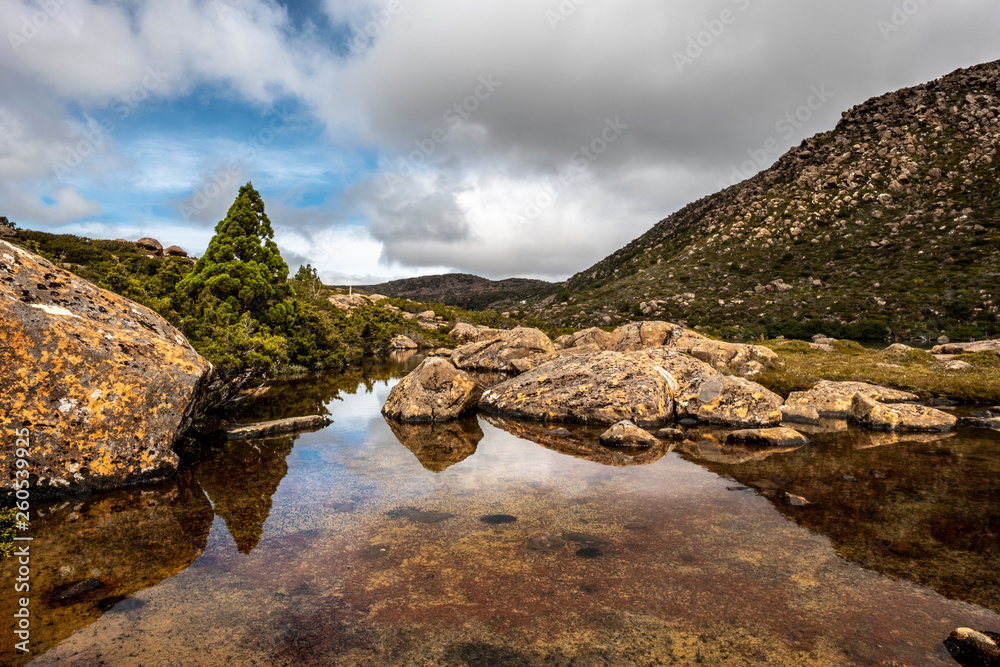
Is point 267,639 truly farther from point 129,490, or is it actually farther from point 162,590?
point 129,490

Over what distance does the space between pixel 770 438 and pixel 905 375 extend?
39.4ft

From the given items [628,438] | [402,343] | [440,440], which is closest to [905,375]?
[628,438]

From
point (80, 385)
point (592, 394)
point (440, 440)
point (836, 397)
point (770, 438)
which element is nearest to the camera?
point (80, 385)

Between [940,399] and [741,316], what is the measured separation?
132ft

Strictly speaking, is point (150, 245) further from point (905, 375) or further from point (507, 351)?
point (905, 375)

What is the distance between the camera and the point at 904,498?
7.59 meters

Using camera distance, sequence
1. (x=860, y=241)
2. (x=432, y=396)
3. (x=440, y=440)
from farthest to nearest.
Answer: (x=860, y=241), (x=432, y=396), (x=440, y=440)

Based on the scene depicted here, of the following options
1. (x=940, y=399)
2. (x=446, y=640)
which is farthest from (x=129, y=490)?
(x=940, y=399)

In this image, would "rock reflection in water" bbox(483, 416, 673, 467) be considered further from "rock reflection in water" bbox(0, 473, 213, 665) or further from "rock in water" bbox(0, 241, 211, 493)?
"rock in water" bbox(0, 241, 211, 493)

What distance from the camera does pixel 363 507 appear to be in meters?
7.36

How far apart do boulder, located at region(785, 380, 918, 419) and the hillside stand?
3360cm

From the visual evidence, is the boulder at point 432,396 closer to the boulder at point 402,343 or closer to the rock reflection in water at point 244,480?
the rock reflection in water at point 244,480

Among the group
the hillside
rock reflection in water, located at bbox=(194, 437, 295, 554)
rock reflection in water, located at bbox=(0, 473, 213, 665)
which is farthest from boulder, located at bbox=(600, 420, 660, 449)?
the hillside

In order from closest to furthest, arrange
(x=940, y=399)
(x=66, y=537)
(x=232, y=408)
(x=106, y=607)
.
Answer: (x=106, y=607) < (x=66, y=537) < (x=232, y=408) < (x=940, y=399)
